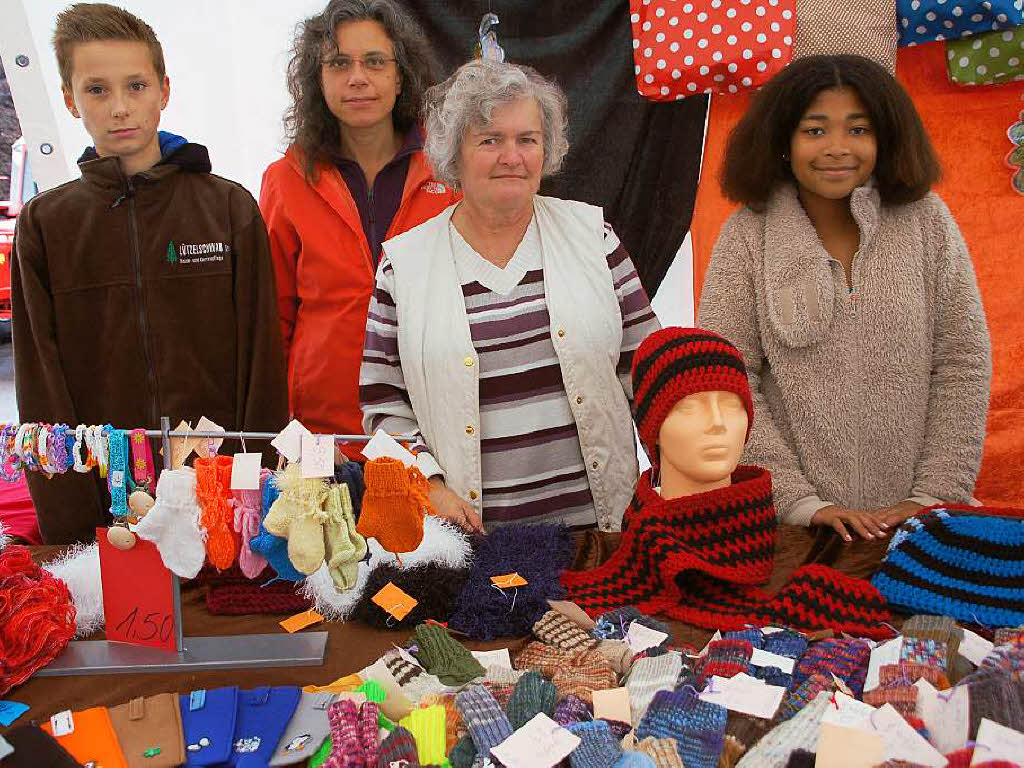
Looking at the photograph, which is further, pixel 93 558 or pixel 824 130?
pixel 824 130

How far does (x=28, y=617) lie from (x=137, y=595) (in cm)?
16

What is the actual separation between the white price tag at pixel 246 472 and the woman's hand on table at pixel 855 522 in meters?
1.10

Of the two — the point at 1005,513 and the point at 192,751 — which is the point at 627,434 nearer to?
the point at 1005,513

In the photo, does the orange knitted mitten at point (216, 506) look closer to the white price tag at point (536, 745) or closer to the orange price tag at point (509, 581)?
the orange price tag at point (509, 581)

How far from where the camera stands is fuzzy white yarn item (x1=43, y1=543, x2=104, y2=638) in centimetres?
158

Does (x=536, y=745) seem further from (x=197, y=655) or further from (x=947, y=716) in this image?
(x=197, y=655)

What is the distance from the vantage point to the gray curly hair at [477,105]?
1.83 meters

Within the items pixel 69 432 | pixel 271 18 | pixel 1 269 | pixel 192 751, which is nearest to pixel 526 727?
pixel 192 751

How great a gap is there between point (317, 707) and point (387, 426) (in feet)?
2.50

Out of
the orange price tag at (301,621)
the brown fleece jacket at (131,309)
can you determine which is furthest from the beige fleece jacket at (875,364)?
the brown fleece jacket at (131,309)

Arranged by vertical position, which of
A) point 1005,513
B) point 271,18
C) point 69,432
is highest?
point 271,18

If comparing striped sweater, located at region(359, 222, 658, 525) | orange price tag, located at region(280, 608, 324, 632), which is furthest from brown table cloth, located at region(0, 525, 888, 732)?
striped sweater, located at region(359, 222, 658, 525)

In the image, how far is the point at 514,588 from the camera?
1557mm

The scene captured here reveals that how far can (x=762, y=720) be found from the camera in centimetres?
121
